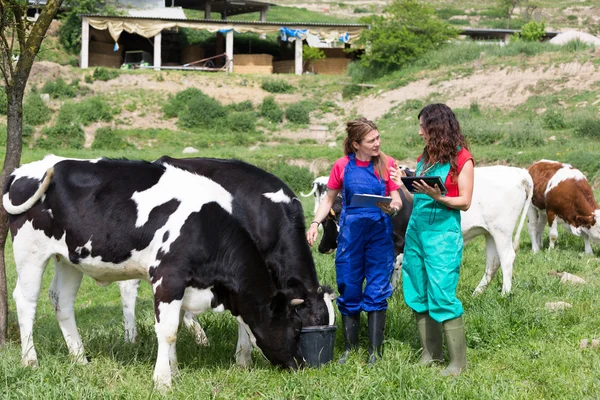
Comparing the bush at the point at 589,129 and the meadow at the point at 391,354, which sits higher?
the meadow at the point at 391,354

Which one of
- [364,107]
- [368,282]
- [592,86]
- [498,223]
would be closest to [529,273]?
[498,223]

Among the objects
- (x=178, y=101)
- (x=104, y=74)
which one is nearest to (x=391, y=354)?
(x=178, y=101)

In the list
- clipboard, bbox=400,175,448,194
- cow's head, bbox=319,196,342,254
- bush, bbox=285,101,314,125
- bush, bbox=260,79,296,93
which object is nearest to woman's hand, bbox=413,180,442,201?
clipboard, bbox=400,175,448,194

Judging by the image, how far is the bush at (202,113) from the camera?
104 feet

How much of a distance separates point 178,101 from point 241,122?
3742 mm

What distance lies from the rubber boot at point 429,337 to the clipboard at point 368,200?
102 cm

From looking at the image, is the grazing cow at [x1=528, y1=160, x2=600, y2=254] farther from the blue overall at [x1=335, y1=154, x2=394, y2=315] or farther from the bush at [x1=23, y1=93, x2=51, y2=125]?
the bush at [x1=23, y1=93, x2=51, y2=125]

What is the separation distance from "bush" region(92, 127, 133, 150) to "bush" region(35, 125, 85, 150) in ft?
2.27

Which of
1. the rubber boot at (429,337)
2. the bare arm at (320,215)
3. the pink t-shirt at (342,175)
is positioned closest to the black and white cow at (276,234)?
the bare arm at (320,215)

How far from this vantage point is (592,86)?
27422 mm

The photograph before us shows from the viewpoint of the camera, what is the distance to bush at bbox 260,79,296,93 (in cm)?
3616

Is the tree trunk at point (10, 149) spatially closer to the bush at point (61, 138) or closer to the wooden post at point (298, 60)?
the bush at point (61, 138)

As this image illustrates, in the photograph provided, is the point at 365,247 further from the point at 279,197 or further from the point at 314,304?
the point at 279,197

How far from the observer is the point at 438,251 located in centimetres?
582
